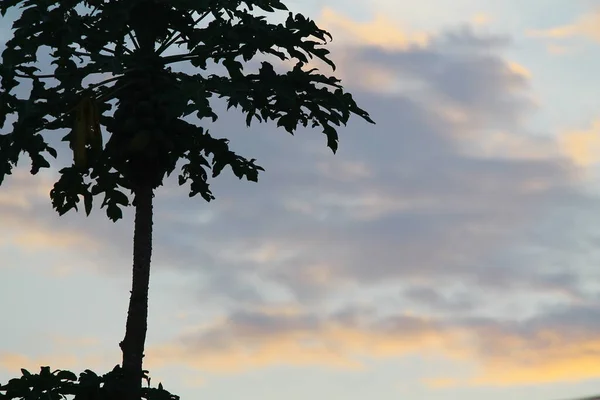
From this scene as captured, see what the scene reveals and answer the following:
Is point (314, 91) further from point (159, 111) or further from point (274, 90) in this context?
point (159, 111)

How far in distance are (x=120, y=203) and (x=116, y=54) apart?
367cm

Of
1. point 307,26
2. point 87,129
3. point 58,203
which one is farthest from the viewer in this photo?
point 58,203

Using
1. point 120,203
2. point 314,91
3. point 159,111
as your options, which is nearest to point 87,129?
point 159,111


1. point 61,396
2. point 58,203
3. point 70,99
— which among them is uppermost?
point 70,99

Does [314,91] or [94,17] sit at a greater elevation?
[94,17]

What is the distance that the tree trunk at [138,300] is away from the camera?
77.3 feet

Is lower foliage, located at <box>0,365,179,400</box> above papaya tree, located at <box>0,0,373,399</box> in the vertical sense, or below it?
below

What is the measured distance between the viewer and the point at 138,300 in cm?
2388

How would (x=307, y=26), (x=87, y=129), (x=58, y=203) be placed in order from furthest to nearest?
(x=58, y=203), (x=307, y=26), (x=87, y=129)

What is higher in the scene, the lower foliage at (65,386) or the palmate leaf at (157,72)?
the palmate leaf at (157,72)

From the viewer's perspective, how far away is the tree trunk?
23.5 metres

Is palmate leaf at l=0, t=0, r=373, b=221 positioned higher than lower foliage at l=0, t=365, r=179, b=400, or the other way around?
palmate leaf at l=0, t=0, r=373, b=221

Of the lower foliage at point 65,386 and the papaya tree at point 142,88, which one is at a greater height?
the papaya tree at point 142,88

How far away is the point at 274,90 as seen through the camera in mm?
24062
